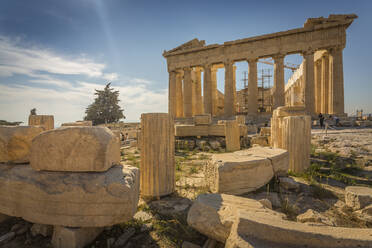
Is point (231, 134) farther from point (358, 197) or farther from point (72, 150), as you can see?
point (72, 150)

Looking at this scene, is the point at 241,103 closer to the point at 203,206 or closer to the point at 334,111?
the point at 334,111

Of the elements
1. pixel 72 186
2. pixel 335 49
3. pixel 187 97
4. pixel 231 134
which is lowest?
pixel 72 186

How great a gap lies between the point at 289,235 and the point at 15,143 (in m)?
3.21

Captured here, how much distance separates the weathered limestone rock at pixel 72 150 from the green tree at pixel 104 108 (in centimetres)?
3153

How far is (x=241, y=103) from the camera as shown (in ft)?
88.2

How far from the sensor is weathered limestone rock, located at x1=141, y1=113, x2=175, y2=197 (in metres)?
3.41

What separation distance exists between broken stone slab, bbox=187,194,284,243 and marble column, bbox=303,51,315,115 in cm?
1675

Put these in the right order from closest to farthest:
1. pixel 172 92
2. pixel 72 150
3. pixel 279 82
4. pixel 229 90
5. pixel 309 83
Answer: pixel 72 150 < pixel 309 83 < pixel 279 82 < pixel 229 90 < pixel 172 92

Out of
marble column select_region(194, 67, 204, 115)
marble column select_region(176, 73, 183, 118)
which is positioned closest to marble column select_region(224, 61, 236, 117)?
marble column select_region(194, 67, 204, 115)

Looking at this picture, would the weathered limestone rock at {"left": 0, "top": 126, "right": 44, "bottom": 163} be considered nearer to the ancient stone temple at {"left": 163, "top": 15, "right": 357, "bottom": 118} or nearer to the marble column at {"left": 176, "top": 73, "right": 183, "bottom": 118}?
the ancient stone temple at {"left": 163, "top": 15, "right": 357, "bottom": 118}

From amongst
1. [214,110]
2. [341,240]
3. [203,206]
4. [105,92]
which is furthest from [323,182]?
[105,92]

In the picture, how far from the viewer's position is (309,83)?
1581 cm

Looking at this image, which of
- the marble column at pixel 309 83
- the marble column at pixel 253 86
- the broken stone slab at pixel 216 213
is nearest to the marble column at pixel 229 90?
the marble column at pixel 253 86

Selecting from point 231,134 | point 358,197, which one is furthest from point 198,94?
point 358,197
